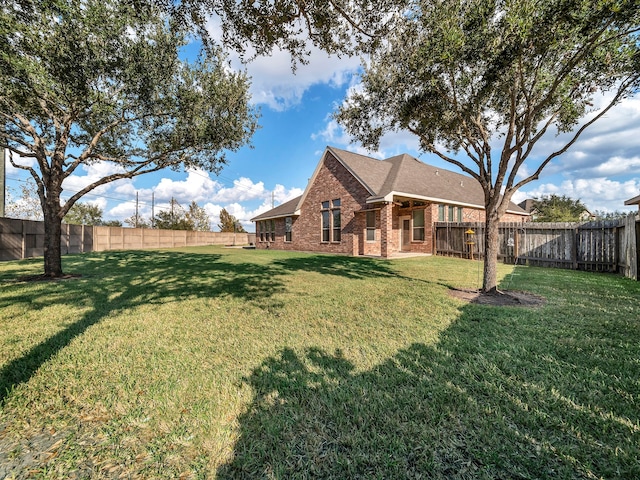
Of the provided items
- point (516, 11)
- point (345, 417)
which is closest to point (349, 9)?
point (516, 11)

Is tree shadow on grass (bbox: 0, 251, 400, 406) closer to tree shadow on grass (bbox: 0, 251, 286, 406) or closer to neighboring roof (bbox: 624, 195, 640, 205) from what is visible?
tree shadow on grass (bbox: 0, 251, 286, 406)

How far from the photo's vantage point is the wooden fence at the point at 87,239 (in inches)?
499

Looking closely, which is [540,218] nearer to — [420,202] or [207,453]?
[420,202]

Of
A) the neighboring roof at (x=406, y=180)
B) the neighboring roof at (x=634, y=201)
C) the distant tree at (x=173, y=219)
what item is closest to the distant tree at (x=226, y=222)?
the distant tree at (x=173, y=219)

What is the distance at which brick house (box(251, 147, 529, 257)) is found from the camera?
15.3 meters

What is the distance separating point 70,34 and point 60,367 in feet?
23.5

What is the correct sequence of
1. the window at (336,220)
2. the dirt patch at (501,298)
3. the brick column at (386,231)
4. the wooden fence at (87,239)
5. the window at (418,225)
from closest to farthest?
the dirt patch at (501,298)
the wooden fence at (87,239)
the brick column at (386,231)
the window at (418,225)
the window at (336,220)

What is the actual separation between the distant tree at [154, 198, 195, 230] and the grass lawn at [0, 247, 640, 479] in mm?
37076

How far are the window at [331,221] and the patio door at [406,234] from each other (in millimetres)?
4090

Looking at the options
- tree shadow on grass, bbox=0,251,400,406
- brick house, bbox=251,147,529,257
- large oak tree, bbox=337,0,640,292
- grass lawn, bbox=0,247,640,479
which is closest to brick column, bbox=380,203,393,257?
brick house, bbox=251,147,529,257

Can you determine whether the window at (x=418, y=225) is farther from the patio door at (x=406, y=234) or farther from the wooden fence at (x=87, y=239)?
the wooden fence at (x=87, y=239)

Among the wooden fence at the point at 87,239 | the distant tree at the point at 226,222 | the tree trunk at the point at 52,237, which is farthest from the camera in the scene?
the distant tree at the point at 226,222

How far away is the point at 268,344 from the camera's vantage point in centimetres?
359

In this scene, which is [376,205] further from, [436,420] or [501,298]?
[436,420]
